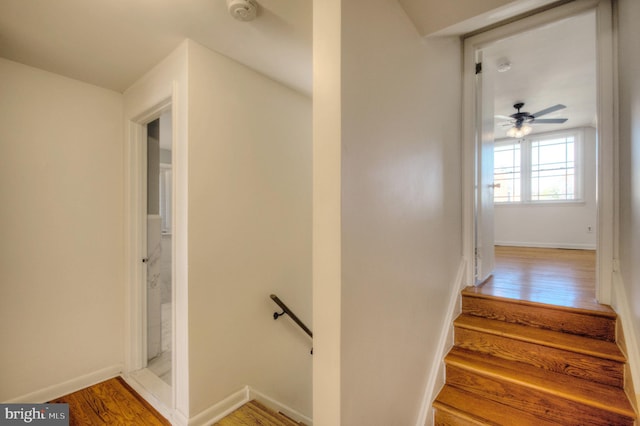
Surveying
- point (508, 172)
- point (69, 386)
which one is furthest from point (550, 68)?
point (69, 386)

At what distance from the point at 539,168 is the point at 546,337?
483 centimetres

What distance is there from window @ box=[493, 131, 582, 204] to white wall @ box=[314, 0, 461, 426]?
4.47 m

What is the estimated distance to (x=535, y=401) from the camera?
1485mm

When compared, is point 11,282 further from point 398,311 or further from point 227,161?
point 398,311

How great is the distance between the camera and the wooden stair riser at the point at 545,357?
4.83ft

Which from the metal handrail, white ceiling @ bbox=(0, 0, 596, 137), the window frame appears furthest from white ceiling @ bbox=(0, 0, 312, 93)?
the window frame

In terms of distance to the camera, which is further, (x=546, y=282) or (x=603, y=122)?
(x=546, y=282)

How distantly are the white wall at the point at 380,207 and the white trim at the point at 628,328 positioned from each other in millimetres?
881

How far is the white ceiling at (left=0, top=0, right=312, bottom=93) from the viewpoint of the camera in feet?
4.84

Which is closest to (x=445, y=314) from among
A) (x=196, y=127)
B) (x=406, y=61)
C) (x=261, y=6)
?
(x=406, y=61)

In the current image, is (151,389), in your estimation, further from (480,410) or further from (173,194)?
(480,410)

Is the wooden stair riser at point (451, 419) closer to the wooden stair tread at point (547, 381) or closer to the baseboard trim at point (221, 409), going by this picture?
the wooden stair tread at point (547, 381)

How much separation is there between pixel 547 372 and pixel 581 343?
0.26 metres

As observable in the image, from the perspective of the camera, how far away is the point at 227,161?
194 cm
